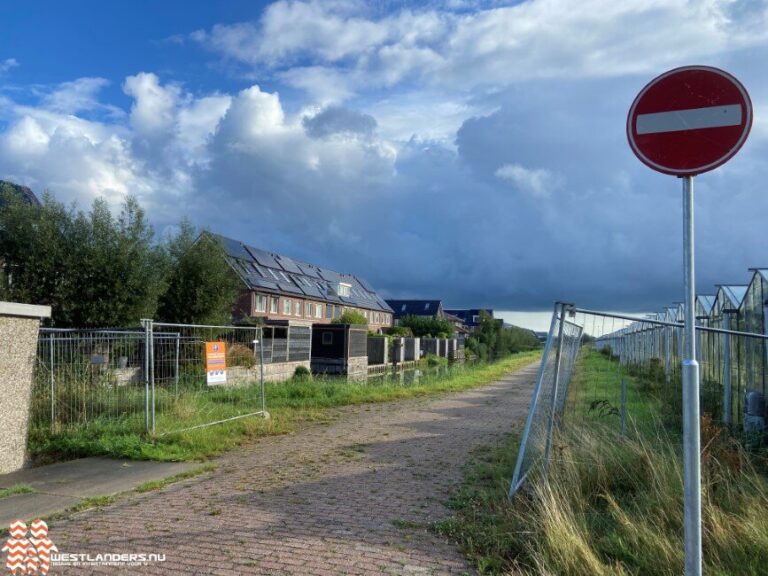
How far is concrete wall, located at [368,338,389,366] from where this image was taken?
3556 centimetres

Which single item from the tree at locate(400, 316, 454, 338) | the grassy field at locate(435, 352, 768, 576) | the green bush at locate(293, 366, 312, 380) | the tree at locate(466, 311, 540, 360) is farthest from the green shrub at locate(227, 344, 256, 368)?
the tree at locate(400, 316, 454, 338)

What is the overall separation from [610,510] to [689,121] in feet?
10.1

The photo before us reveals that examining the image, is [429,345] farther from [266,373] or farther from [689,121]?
[689,121]

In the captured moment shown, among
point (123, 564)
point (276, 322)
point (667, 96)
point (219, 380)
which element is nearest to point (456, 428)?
point (219, 380)

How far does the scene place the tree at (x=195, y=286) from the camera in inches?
914

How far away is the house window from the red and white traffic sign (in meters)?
48.7

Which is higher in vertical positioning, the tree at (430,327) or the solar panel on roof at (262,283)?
the solar panel on roof at (262,283)

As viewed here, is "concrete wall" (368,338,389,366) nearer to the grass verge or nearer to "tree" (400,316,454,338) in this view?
"tree" (400,316,454,338)

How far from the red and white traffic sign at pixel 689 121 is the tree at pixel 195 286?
69.6ft

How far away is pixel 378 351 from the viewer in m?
36.0

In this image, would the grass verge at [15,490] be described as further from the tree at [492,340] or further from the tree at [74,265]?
the tree at [492,340]

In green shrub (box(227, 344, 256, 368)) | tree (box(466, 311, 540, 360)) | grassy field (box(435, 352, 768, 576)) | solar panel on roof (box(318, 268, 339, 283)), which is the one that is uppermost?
solar panel on roof (box(318, 268, 339, 283))

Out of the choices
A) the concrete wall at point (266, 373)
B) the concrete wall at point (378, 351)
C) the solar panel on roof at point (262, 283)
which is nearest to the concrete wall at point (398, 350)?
the concrete wall at point (378, 351)

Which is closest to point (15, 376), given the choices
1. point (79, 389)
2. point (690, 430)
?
point (79, 389)
